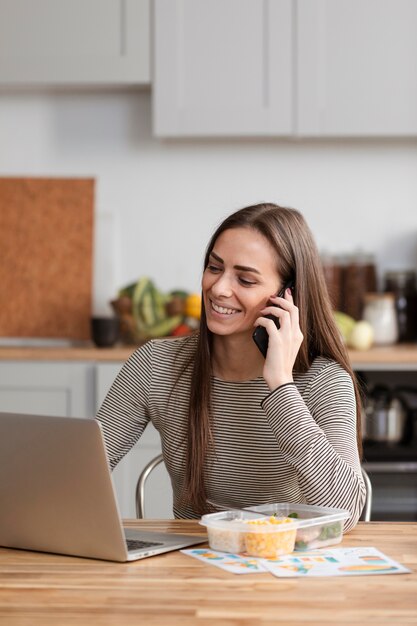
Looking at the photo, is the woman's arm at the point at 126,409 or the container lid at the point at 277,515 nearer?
the container lid at the point at 277,515

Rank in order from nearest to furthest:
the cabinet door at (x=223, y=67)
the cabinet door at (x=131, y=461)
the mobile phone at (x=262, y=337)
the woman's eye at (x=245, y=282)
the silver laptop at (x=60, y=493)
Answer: the silver laptop at (x=60, y=493)
the mobile phone at (x=262, y=337)
the woman's eye at (x=245, y=282)
the cabinet door at (x=131, y=461)
the cabinet door at (x=223, y=67)

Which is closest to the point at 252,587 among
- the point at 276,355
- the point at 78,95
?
the point at 276,355

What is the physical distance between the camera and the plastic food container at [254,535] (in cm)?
140

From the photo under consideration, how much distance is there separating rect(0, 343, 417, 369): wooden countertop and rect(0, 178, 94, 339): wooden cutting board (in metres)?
0.32

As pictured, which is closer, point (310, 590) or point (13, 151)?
point (310, 590)

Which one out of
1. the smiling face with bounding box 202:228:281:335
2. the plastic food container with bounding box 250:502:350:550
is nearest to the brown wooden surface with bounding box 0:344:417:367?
the smiling face with bounding box 202:228:281:335

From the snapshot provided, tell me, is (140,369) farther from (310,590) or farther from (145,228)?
(145,228)

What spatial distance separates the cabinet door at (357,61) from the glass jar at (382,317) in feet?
2.09

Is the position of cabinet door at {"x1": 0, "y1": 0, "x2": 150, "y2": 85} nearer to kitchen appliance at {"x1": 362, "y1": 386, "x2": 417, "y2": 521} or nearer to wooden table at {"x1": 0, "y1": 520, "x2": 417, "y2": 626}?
kitchen appliance at {"x1": 362, "y1": 386, "x2": 417, "y2": 521}

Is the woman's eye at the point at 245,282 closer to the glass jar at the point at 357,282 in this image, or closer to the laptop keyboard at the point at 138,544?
the laptop keyboard at the point at 138,544

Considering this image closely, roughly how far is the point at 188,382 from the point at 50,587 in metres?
0.77

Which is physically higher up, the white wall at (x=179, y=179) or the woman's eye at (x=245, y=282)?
the white wall at (x=179, y=179)

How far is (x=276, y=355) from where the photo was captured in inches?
69.1

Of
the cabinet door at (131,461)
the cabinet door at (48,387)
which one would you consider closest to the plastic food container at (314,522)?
the cabinet door at (131,461)
